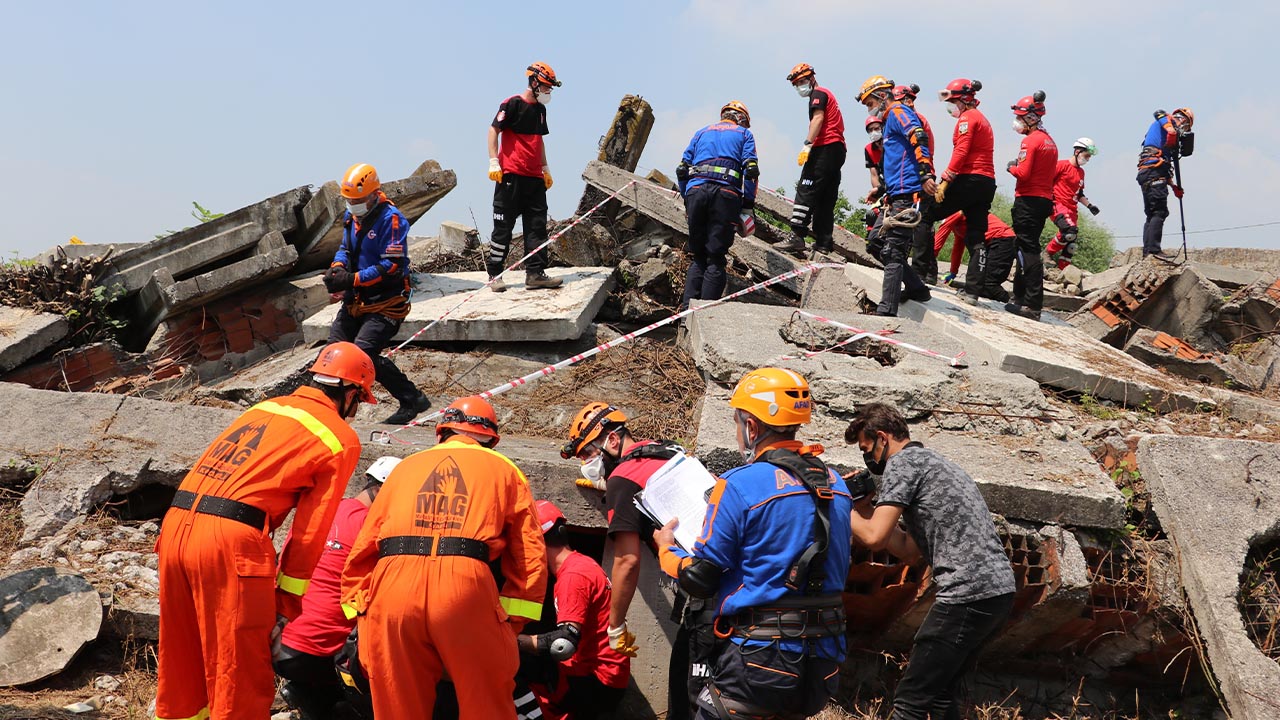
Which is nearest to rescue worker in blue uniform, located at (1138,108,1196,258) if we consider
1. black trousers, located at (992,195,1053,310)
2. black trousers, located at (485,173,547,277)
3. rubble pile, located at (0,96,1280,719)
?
rubble pile, located at (0,96,1280,719)

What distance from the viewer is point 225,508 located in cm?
367

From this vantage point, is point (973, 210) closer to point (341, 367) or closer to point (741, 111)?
point (741, 111)

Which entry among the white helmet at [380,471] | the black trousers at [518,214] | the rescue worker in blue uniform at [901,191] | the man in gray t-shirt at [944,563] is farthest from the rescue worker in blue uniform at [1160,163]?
the white helmet at [380,471]

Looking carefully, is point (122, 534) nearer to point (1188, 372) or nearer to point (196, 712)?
point (196, 712)

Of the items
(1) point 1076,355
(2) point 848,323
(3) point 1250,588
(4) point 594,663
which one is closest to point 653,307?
(2) point 848,323

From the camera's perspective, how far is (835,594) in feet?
10.8

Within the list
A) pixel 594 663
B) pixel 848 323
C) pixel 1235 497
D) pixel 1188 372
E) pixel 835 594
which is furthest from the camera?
pixel 1188 372

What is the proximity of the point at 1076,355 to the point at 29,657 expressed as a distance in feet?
23.3

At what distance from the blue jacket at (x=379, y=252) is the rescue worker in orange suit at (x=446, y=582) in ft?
9.59

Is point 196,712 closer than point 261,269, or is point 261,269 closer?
point 196,712

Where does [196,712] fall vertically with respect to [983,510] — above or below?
below

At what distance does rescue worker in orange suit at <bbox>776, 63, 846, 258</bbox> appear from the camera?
852 cm

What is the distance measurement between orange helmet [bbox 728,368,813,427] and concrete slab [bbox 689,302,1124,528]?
1236mm

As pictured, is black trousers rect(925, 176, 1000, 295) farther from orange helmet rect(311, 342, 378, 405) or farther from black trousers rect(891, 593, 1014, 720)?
orange helmet rect(311, 342, 378, 405)
